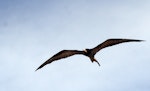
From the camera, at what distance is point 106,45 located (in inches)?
810

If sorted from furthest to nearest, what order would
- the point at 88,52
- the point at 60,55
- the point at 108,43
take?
the point at 88,52
the point at 108,43
the point at 60,55

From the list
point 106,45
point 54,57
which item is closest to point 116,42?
point 106,45

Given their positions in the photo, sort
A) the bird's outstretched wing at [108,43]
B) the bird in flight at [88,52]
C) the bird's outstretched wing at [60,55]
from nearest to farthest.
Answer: the bird's outstretched wing at [108,43], the bird in flight at [88,52], the bird's outstretched wing at [60,55]

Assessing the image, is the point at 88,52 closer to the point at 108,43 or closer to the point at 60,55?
the point at 108,43

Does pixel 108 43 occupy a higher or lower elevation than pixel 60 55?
lower

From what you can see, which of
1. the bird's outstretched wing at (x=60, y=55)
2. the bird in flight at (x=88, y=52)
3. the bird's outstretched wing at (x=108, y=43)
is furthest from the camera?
the bird's outstretched wing at (x=60, y=55)

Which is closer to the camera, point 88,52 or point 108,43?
point 108,43

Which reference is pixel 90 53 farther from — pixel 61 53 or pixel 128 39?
pixel 128 39

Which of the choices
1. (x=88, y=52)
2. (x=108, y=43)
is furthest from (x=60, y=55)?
(x=108, y=43)

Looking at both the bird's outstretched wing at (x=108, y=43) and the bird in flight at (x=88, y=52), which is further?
the bird in flight at (x=88, y=52)

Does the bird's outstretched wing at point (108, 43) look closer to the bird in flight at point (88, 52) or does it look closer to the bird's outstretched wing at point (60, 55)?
the bird in flight at point (88, 52)

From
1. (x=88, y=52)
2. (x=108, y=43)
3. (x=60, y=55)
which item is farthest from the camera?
(x=88, y=52)

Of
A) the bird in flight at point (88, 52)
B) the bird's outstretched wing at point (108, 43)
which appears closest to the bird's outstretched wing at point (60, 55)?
the bird in flight at point (88, 52)

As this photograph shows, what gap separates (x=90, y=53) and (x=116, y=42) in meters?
2.38
